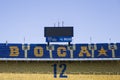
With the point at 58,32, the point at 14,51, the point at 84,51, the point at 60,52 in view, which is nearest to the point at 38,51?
the point at 60,52

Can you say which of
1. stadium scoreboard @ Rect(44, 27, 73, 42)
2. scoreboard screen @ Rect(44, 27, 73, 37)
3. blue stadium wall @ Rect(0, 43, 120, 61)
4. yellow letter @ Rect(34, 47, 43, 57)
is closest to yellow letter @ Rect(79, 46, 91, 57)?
blue stadium wall @ Rect(0, 43, 120, 61)

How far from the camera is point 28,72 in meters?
60.3

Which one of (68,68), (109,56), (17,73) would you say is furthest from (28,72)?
(109,56)

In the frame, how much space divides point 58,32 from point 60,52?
13.2 feet

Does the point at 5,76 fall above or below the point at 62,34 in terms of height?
below

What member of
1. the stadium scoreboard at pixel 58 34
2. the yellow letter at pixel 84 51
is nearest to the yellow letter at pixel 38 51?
the stadium scoreboard at pixel 58 34

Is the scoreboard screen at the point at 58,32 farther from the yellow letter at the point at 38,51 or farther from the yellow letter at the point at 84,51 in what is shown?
the yellow letter at the point at 84,51

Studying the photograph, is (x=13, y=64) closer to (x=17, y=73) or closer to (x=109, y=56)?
(x=17, y=73)

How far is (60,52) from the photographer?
203 ft

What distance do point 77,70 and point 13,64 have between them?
10.1 metres

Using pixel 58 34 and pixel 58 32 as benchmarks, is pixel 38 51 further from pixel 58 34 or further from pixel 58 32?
pixel 58 32

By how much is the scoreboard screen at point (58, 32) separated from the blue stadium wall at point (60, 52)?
2.51 metres

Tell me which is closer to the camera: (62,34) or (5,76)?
(5,76)

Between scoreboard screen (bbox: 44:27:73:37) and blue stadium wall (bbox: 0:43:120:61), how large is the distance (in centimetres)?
251
